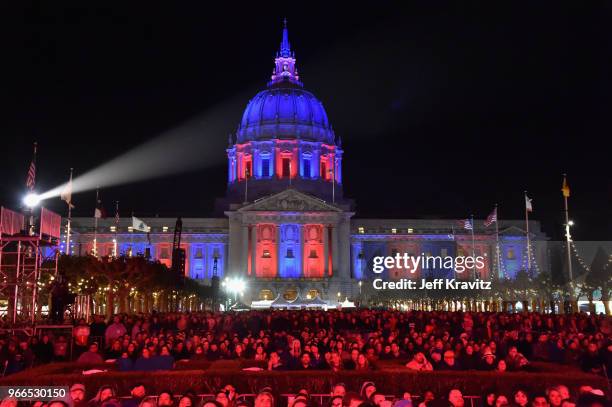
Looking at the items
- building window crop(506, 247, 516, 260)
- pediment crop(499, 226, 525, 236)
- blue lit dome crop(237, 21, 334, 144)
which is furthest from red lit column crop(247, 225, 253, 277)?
building window crop(506, 247, 516, 260)

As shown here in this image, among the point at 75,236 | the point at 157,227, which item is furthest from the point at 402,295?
the point at 75,236

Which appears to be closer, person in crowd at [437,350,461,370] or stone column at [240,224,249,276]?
person in crowd at [437,350,461,370]

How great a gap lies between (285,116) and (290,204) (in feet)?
77.8

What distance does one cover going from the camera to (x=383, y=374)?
17391mm

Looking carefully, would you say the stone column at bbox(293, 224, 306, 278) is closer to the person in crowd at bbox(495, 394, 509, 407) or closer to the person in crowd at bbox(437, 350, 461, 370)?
the person in crowd at bbox(437, 350, 461, 370)

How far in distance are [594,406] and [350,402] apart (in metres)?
3.94

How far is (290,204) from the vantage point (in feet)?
394

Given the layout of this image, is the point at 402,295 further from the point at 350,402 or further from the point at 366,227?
the point at 350,402

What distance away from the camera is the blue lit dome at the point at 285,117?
136 m

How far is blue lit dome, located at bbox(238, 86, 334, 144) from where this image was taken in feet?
446

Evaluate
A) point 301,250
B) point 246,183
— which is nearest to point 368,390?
point 301,250

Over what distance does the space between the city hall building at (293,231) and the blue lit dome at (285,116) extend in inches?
8.9

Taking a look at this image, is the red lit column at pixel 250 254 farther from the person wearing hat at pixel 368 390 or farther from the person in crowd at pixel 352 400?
the person in crowd at pixel 352 400

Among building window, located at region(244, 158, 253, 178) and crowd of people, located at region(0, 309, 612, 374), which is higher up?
building window, located at region(244, 158, 253, 178)
